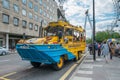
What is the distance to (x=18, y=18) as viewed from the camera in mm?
45000

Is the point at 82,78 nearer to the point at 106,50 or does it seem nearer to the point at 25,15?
the point at 106,50

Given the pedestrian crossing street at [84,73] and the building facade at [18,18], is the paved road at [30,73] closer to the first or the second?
the pedestrian crossing street at [84,73]

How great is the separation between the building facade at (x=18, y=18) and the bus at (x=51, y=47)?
19533 mm

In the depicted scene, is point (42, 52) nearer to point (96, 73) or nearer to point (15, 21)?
point (96, 73)

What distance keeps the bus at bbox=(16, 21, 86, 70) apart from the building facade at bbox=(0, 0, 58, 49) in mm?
19533

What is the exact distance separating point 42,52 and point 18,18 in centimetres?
3647

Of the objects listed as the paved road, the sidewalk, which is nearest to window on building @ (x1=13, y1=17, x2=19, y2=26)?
the paved road

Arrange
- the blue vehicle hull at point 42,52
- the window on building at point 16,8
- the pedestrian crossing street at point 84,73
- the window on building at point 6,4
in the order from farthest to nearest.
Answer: the window on building at point 16,8, the window on building at point 6,4, the blue vehicle hull at point 42,52, the pedestrian crossing street at point 84,73

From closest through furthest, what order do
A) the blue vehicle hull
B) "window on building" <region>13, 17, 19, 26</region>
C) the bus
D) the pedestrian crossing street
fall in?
the pedestrian crossing street
the blue vehicle hull
the bus
"window on building" <region>13, 17, 19, 26</region>

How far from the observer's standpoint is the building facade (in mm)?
39150

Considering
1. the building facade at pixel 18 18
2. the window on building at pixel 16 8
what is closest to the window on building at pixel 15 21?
the building facade at pixel 18 18

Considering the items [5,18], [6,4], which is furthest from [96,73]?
[6,4]

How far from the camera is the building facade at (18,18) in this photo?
128 ft

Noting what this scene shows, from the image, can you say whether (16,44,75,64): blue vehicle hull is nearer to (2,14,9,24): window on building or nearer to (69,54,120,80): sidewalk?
(69,54,120,80): sidewalk
